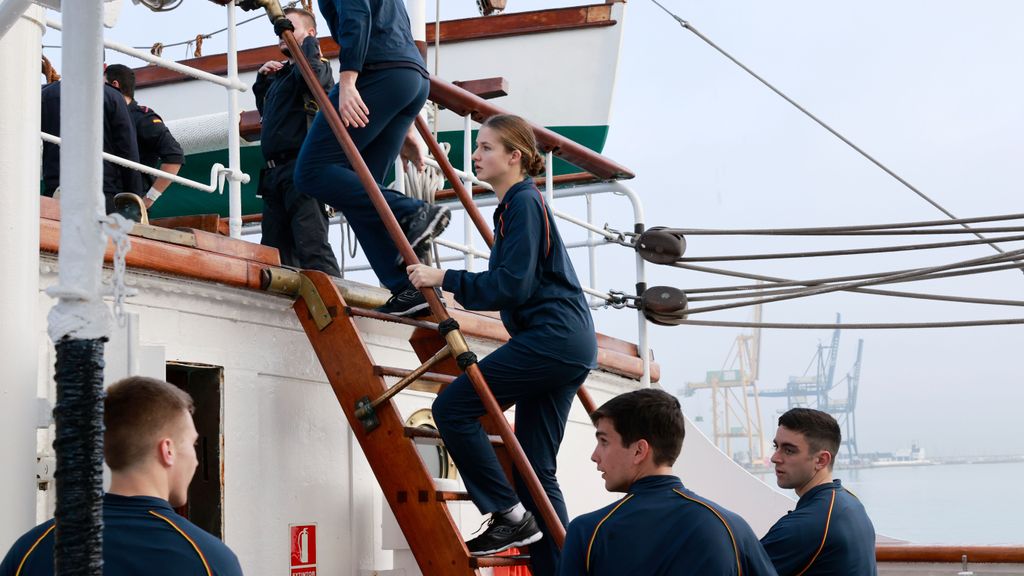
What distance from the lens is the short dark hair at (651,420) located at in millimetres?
2840

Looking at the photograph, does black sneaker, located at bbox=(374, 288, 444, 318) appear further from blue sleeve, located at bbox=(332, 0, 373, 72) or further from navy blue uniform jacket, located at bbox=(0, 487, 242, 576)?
navy blue uniform jacket, located at bbox=(0, 487, 242, 576)

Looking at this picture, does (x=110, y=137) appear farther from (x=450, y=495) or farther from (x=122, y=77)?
(x=450, y=495)

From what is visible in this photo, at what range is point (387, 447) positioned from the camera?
13.4ft

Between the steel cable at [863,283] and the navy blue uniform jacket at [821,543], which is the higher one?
the steel cable at [863,283]

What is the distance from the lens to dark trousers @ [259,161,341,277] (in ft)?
16.4

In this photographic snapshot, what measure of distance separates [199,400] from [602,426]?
1.60 m

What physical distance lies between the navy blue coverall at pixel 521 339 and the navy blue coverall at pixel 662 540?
104 centimetres

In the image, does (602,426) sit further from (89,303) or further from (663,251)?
(663,251)

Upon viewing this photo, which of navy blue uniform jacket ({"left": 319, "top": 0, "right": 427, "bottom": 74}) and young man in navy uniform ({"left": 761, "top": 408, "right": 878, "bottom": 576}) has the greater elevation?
navy blue uniform jacket ({"left": 319, "top": 0, "right": 427, "bottom": 74})

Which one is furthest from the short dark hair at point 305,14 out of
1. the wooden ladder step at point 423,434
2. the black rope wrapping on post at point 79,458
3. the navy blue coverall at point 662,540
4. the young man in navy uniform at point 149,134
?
the black rope wrapping on post at point 79,458

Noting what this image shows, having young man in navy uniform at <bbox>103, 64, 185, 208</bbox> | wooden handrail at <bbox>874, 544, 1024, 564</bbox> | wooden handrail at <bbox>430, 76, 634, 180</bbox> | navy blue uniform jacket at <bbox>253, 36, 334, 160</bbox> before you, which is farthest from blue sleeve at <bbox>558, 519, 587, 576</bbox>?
wooden handrail at <bbox>874, 544, 1024, 564</bbox>

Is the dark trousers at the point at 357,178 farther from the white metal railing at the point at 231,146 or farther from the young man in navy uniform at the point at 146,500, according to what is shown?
the young man in navy uniform at the point at 146,500

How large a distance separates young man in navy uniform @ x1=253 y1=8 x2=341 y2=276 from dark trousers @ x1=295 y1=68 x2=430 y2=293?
1.79ft

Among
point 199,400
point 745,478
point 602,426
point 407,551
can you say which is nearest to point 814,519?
point 602,426
